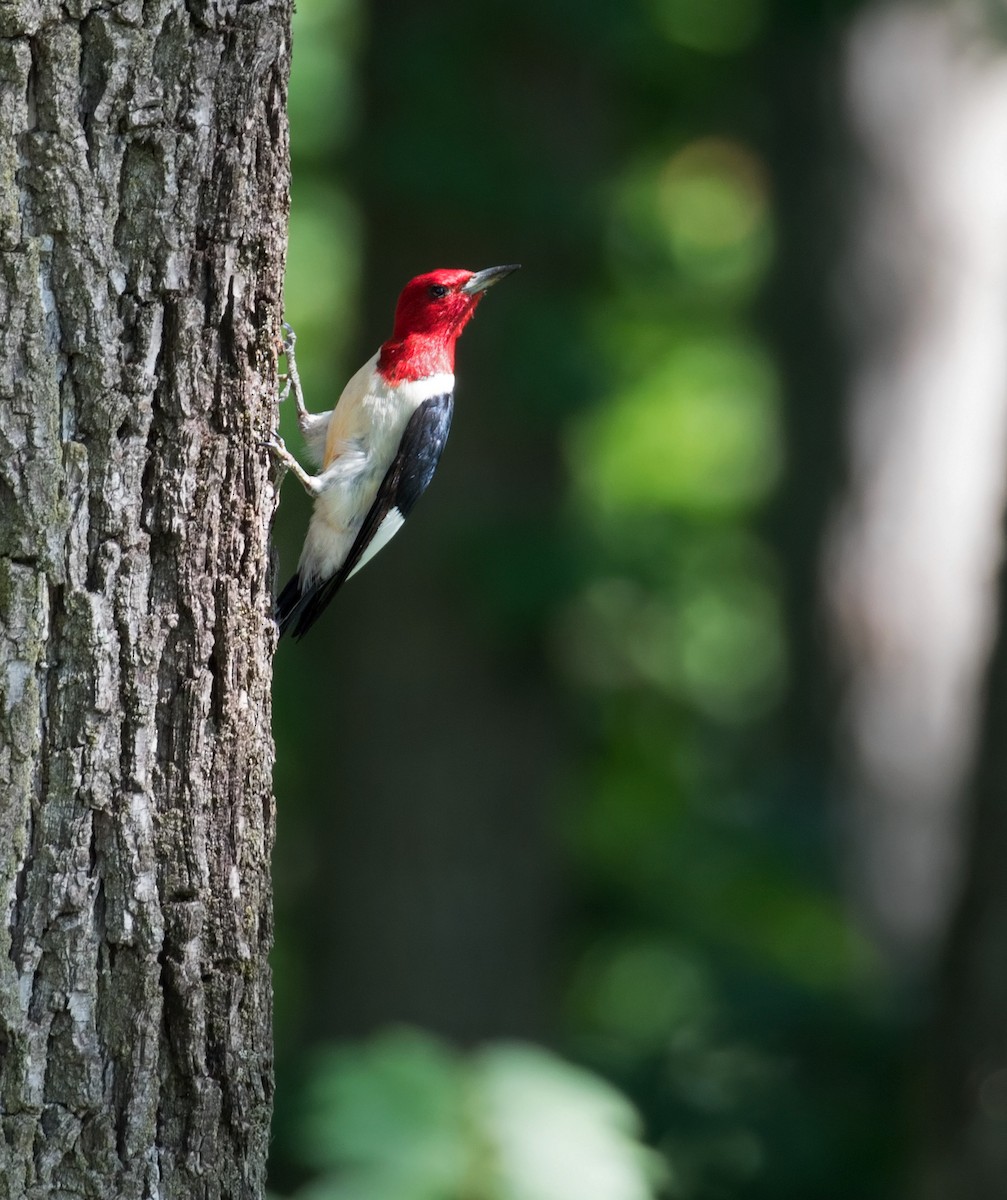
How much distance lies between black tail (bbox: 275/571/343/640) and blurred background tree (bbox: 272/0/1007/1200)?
11 cm

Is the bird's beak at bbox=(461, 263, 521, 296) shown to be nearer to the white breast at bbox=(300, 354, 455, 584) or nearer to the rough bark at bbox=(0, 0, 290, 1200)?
the white breast at bbox=(300, 354, 455, 584)

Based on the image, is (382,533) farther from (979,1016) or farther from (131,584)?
(979,1016)

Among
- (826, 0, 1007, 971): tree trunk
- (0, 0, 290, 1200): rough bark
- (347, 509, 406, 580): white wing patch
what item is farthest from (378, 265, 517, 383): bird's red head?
(826, 0, 1007, 971): tree trunk

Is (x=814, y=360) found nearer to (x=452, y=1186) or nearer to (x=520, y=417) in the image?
(x=520, y=417)

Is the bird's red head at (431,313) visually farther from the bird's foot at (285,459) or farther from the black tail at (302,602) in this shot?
the black tail at (302,602)

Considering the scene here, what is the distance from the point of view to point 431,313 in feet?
14.1

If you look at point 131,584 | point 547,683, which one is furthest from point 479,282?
point 547,683

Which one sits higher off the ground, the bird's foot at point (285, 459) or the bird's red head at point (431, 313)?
the bird's red head at point (431, 313)

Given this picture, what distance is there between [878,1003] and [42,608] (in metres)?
6.04

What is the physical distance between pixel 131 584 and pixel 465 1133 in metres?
1.77

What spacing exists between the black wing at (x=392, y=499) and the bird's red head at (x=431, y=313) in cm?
12

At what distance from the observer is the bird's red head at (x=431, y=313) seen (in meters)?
4.24

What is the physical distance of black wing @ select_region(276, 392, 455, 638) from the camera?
3826 millimetres

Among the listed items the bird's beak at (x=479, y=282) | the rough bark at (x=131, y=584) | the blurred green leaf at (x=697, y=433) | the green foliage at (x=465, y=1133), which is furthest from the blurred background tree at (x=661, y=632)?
the blurred green leaf at (x=697, y=433)
